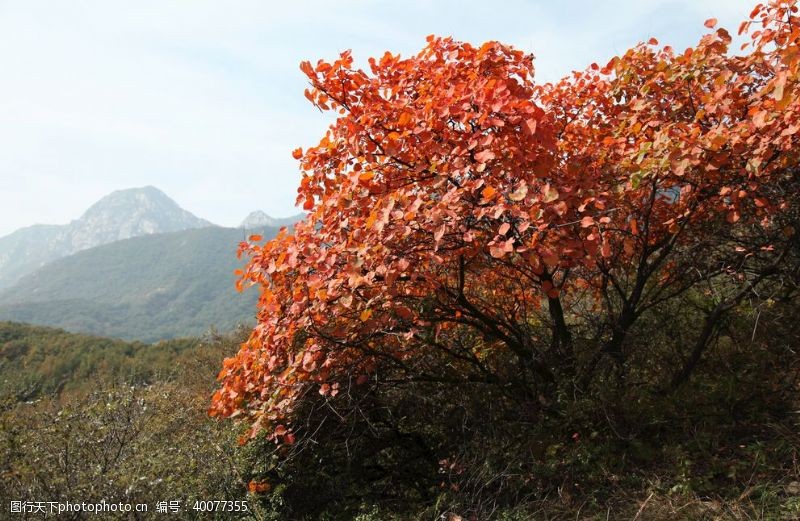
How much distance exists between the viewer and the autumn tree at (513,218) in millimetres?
3191

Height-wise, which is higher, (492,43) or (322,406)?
(492,43)

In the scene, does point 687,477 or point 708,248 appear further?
point 708,248

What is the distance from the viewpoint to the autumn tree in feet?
10.5

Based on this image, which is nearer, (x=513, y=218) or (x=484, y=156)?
(x=484, y=156)

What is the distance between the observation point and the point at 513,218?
3338mm

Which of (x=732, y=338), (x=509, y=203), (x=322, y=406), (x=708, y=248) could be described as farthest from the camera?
(x=732, y=338)

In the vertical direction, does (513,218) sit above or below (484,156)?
below

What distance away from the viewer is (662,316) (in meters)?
4.86

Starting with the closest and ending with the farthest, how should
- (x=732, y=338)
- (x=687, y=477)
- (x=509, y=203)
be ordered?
(x=509, y=203) < (x=687, y=477) < (x=732, y=338)

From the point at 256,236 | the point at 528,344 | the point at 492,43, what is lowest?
the point at 528,344

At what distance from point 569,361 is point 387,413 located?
Result: 160cm

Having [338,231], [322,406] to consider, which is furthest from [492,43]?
[322,406]

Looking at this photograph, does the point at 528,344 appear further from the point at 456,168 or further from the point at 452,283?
the point at 456,168

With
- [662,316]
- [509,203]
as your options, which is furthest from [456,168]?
[662,316]
